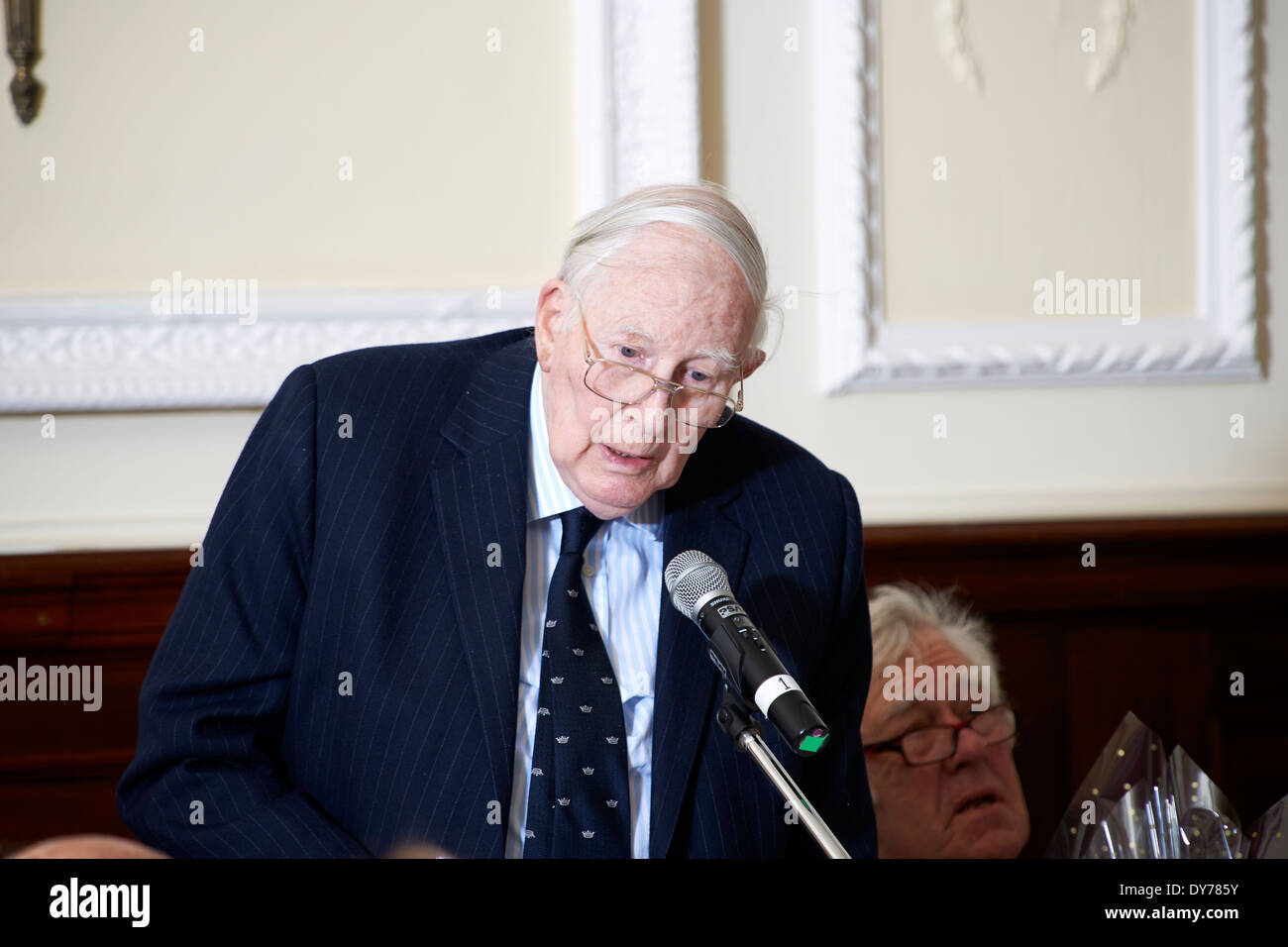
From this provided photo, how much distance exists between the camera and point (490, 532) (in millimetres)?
1650

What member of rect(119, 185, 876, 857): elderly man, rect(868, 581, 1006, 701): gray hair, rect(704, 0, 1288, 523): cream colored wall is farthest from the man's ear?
rect(704, 0, 1288, 523): cream colored wall

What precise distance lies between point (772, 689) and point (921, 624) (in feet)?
4.86

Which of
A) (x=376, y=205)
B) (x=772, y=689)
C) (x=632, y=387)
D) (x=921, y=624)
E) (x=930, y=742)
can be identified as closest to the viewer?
(x=772, y=689)

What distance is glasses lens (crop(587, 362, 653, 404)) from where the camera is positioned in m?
1.55

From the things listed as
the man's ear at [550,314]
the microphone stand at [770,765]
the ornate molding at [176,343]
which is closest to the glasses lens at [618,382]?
the man's ear at [550,314]

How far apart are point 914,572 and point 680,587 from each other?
164 cm

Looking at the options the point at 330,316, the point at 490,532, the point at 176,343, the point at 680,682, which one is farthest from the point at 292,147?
the point at 680,682

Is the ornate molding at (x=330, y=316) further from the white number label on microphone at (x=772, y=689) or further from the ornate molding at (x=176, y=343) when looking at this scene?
the white number label on microphone at (x=772, y=689)

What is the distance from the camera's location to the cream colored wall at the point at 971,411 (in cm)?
284

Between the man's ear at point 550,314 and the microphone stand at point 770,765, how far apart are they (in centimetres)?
63

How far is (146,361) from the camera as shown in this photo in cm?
261

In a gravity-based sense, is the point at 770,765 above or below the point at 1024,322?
below

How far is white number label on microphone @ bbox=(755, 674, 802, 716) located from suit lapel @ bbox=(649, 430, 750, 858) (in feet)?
1.72

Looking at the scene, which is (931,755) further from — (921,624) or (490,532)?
(490,532)
